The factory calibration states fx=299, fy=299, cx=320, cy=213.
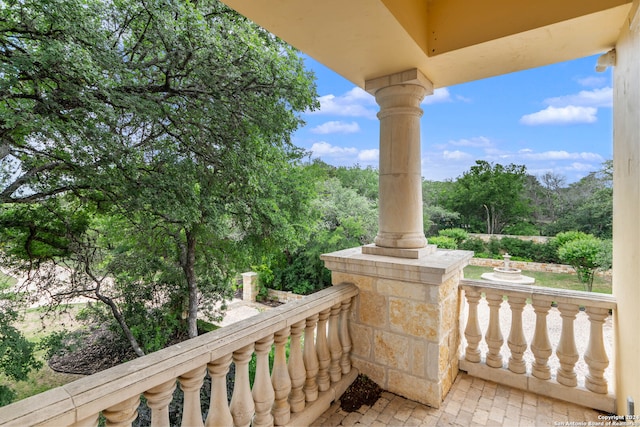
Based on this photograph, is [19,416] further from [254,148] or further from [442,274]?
[254,148]

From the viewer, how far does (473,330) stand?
2215 mm

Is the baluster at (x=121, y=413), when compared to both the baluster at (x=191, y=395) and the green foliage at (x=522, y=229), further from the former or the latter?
the green foliage at (x=522, y=229)

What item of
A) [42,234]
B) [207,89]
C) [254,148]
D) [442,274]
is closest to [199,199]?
[254,148]

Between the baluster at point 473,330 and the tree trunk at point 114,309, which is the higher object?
the baluster at point 473,330

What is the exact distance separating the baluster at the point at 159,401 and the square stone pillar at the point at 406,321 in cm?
134

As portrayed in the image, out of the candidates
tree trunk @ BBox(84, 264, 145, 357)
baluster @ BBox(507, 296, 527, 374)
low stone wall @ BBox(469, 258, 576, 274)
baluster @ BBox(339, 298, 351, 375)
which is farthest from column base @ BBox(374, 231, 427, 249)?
low stone wall @ BBox(469, 258, 576, 274)

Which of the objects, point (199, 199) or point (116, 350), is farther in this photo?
point (116, 350)

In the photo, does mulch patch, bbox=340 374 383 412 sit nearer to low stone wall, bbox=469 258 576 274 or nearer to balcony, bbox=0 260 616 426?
balcony, bbox=0 260 616 426

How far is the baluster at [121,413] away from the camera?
0.92 meters

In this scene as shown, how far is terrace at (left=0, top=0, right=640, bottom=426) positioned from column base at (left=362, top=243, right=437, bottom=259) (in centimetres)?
1

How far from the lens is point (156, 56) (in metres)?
3.83

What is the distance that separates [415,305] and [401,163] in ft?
3.21

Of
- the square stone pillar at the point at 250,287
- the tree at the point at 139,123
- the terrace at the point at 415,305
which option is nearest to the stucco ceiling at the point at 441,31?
the terrace at the point at 415,305

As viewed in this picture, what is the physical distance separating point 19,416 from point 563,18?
2554 mm
